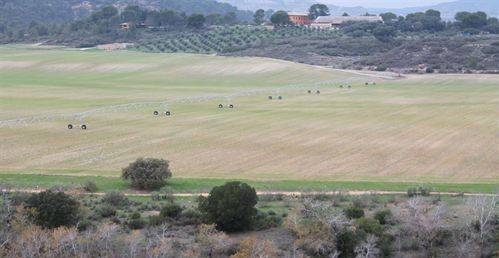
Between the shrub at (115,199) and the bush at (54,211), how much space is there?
329cm

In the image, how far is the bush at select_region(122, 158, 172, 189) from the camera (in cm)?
3500

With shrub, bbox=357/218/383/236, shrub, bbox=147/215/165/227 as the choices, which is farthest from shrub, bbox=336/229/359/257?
shrub, bbox=147/215/165/227

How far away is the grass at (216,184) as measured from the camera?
3453 cm

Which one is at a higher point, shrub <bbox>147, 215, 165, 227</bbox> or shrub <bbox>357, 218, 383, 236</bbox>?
shrub <bbox>357, 218, 383, 236</bbox>

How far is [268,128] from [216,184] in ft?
64.1

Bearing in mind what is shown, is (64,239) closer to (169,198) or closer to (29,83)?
(169,198)

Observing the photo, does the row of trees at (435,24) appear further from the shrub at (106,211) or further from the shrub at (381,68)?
the shrub at (106,211)

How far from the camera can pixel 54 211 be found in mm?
26562

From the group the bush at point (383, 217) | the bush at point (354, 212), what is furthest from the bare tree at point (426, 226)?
the bush at point (354, 212)

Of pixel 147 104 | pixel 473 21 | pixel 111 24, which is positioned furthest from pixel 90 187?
pixel 111 24

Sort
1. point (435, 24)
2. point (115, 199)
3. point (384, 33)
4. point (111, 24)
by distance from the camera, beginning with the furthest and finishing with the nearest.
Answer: point (111, 24) → point (435, 24) → point (384, 33) → point (115, 199)

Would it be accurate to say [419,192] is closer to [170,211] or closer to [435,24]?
[170,211]

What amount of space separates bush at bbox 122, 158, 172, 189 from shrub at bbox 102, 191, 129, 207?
152 inches

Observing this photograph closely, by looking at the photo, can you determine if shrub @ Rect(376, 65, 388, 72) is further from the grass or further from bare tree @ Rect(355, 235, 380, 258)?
bare tree @ Rect(355, 235, 380, 258)
